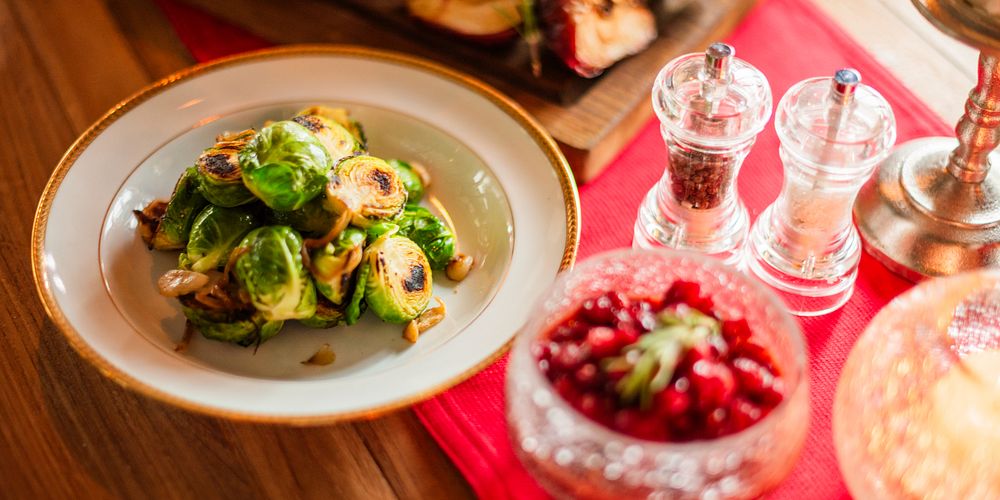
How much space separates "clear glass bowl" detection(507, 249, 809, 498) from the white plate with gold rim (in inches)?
5.6

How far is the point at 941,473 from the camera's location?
98 centimetres

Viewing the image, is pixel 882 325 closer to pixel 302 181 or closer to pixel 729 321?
pixel 729 321

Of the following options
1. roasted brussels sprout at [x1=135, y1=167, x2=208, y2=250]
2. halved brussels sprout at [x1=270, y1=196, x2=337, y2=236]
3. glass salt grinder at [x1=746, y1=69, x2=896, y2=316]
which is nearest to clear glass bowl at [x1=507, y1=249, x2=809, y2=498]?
glass salt grinder at [x1=746, y1=69, x2=896, y2=316]

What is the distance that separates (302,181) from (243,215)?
14 cm

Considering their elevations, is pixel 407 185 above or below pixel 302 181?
below

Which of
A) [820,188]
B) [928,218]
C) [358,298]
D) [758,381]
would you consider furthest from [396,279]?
[928,218]

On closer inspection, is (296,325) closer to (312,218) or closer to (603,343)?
(312,218)

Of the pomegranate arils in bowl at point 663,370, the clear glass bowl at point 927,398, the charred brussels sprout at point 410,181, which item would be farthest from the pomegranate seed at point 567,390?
the charred brussels sprout at point 410,181

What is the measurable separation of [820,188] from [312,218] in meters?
0.70

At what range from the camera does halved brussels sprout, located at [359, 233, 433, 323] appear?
3.89 feet

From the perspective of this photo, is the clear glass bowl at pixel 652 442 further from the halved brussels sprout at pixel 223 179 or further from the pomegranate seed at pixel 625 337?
the halved brussels sprout at pixel 223 179

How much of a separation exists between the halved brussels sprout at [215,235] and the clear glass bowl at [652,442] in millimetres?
476

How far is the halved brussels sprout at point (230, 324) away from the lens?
1.17 metres

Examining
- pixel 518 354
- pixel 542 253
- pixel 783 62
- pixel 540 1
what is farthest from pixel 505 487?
pixel 783 62
